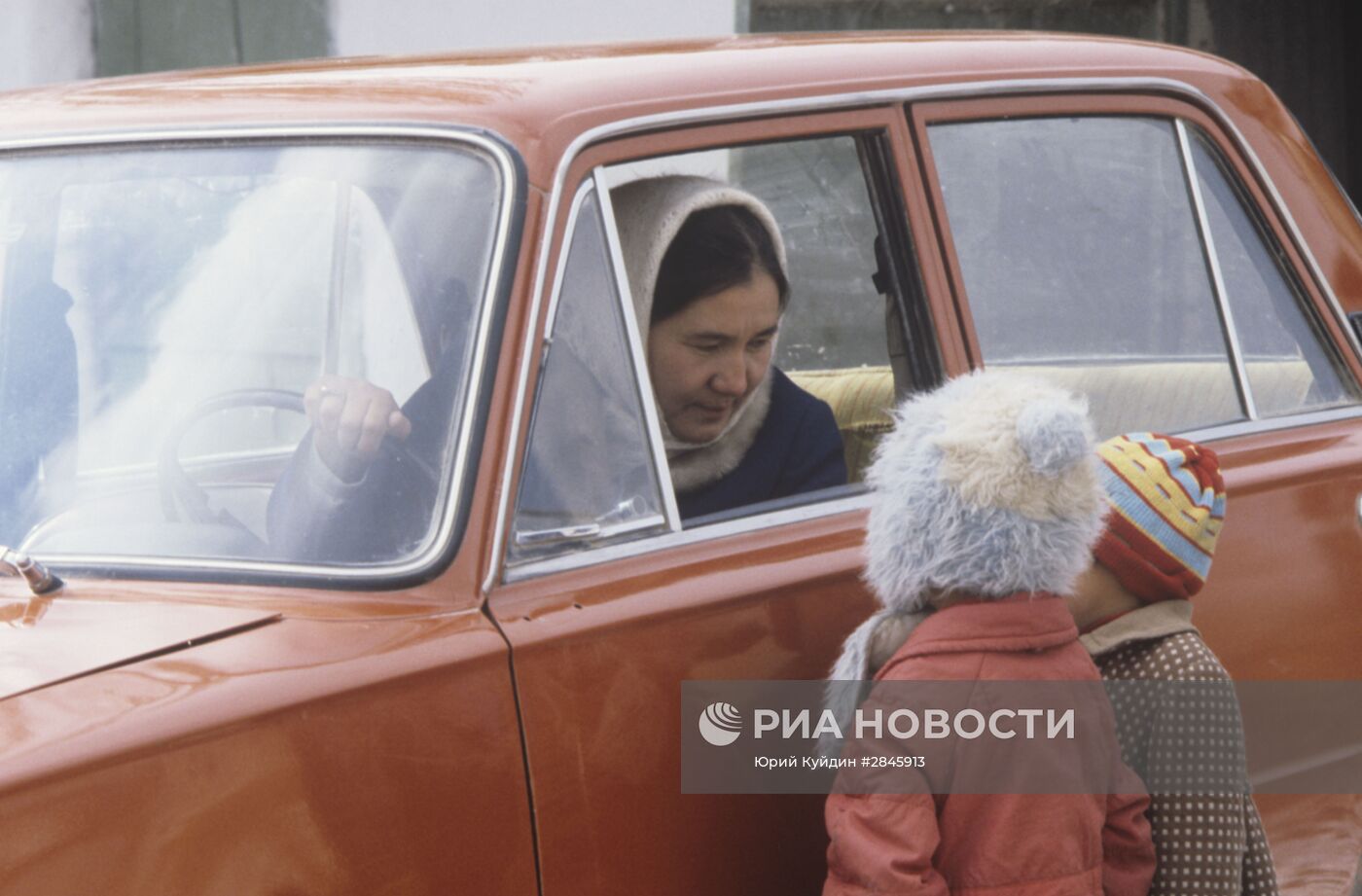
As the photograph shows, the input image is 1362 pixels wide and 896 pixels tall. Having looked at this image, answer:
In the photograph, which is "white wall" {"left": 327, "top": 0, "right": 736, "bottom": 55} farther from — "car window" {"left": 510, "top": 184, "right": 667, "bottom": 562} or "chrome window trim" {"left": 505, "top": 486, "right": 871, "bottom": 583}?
"car window" {"left": 510, "top": 184, "right": 667, "bottom": 562}

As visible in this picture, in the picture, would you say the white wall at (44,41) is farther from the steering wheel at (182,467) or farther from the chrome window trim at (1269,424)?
the chrome window trim at (1269,424)

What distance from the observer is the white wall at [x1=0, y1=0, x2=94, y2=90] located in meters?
7.18

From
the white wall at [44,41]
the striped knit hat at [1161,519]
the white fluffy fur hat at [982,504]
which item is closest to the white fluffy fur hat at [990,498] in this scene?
the white fluffy fur hat at [982,504]

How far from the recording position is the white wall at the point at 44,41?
283 inches

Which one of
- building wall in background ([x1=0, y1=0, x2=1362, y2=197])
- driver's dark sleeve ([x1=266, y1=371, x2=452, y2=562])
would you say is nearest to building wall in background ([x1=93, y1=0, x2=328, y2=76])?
building wall in background ([x1=0, y1=0, x2=1362, y2=197])

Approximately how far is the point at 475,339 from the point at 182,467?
19.0 inches

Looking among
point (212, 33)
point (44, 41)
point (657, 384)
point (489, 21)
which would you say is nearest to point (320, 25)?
point (212, 33)

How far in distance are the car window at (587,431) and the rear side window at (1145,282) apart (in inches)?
31.5

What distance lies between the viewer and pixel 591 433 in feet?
7.30

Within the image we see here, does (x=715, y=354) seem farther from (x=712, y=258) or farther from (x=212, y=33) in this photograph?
(x=212, y=33)

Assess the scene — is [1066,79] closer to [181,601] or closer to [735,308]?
[735,308]

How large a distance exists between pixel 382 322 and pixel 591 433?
30 cm

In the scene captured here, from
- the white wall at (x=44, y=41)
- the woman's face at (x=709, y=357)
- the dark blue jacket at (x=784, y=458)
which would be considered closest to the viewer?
the dark blue jacket at (x=784, y=458)

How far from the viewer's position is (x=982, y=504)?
207cm
